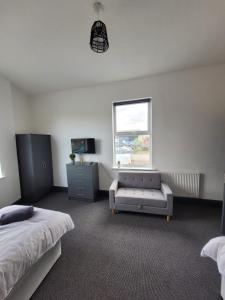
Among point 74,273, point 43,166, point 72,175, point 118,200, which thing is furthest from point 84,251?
point 43,166

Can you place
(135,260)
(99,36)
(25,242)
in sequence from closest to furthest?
(25,242), (99,36), (135,260)

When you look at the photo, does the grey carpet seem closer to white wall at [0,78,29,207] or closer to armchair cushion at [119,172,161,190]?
armchair cushion at [119,172,161,190]

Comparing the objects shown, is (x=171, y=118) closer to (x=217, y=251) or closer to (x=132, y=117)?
(x=132, y=117)

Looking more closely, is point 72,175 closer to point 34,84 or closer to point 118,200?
point 118,200

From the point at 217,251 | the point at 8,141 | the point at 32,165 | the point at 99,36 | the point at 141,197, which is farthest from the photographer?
the point at 32,165

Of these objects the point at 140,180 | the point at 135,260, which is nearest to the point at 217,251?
the point at 135,260

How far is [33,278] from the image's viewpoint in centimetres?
139

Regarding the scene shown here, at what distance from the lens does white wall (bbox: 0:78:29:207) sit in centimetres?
301

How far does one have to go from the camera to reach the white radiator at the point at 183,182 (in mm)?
2895

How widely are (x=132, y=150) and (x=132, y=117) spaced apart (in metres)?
0.76

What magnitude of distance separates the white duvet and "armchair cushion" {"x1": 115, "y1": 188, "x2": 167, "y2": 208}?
3.62ft

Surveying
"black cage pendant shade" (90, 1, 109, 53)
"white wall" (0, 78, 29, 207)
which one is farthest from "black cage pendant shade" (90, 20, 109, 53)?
"white wall" (0, 78, 29, 207)

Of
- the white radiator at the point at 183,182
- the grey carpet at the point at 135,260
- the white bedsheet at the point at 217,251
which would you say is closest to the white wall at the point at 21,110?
the grey carpet at the point at 135,260

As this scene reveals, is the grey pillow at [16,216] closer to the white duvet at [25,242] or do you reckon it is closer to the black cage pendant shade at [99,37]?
the white duvet at [25,242]
